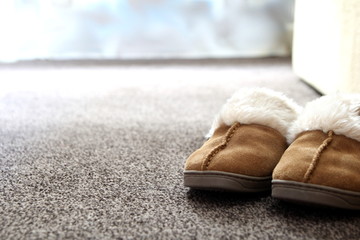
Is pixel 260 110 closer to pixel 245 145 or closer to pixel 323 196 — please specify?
pixel 245 145

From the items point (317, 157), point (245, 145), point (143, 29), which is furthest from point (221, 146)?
point (143, 29)

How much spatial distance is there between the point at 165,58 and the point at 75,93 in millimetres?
943

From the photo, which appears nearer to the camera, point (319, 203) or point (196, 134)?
point (319, 203)

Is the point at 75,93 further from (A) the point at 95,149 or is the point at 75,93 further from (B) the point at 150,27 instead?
(B) the point at 150,27

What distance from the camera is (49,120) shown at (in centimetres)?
118

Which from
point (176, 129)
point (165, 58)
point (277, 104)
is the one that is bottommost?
point (165, 58)

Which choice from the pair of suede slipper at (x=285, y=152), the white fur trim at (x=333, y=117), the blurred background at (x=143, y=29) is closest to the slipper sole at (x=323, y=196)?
the pair of suede slipper at (x=285, y=152)

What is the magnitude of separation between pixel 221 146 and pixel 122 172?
0.19 metres

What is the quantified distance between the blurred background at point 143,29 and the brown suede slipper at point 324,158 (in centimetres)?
174

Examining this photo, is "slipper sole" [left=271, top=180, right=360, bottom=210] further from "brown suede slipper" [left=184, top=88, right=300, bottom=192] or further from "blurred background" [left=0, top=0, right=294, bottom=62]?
"blurred background" [left=0, top=0, right=294, bottom=62]

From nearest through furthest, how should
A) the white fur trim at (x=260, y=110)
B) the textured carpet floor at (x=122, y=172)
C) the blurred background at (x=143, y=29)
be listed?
the textured carpet floor at (x=122, y=172)
the white fur trim at (x=260, y=110)
the blurred background at (x=143, y=29)

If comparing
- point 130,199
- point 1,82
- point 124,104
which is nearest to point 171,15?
point 1,82

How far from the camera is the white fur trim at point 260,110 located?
0.75 m

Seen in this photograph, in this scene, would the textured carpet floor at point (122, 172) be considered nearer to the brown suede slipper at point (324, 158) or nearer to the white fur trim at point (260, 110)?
the brown suede slipper at point (324, 158)
